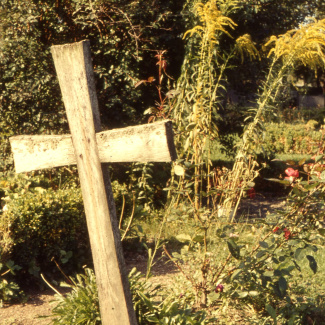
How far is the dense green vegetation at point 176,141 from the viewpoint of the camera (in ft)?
11.3

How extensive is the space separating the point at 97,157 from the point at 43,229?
2300mm

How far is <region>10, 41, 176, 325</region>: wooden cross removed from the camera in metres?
2.27

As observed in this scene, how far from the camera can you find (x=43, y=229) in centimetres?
438

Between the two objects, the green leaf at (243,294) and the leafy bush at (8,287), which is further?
the leafy bush at (8,287)

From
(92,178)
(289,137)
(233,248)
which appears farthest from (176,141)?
(289,137)

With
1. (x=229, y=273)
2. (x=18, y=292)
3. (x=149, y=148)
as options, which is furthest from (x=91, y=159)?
(x=18, y=292)

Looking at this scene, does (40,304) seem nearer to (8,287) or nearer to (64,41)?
(8,287)

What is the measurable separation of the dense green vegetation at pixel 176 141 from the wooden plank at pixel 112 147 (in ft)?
3.53

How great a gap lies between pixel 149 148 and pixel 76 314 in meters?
1.51

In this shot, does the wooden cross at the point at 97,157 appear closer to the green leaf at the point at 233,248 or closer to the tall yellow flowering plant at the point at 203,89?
the green leaf at the point at 233,248

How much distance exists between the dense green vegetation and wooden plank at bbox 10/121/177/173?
1.08 meters

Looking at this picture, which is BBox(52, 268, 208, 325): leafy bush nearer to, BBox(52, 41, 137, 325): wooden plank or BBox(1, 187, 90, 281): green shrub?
BBox(52, 41, 137, 325): wooden plank

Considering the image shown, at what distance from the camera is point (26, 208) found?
14.0 feet

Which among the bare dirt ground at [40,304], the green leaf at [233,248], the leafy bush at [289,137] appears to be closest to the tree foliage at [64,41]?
the bare dirt ground at [40,304]
